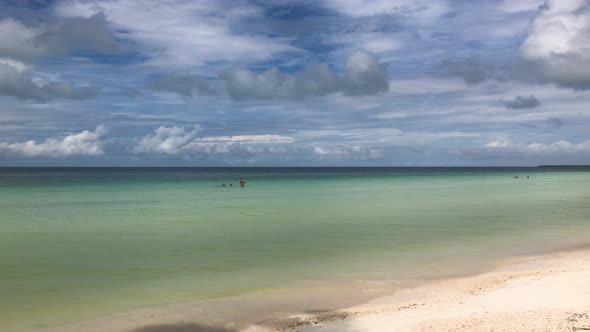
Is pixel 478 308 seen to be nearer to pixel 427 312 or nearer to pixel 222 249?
pixel 427 312

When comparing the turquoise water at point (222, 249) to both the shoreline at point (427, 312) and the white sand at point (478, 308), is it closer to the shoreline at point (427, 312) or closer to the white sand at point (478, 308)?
the shoreline at point (427, 312)

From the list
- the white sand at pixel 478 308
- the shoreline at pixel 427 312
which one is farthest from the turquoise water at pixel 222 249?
the white sand at pixel 478 308

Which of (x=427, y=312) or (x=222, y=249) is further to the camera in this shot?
(x=222, y=249)

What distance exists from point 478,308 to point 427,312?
1.00 m

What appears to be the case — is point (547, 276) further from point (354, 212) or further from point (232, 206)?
point (232, 206)

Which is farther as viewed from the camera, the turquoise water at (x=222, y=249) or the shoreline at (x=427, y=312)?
the turquoise water at (x=222, y=249)

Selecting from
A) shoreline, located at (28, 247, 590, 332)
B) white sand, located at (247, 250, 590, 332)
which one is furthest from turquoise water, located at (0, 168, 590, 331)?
white sand, located at (247, 250, 590, 332)

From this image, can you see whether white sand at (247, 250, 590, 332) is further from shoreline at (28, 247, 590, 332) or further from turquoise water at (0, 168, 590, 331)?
turquoise water at (0, 168, 590, 331)

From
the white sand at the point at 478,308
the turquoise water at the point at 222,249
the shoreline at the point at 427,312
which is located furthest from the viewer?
the turquoise water at the point at 222,249

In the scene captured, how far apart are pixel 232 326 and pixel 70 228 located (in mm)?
16728

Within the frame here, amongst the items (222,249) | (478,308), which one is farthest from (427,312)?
(222,249)

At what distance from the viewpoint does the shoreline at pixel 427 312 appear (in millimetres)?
8172

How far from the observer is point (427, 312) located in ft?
29.5

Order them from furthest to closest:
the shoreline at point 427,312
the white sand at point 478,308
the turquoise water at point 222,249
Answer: the turquoise water at point 222,249, the shoreline at point 427,312, the white sand at point 478,308
